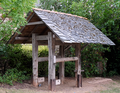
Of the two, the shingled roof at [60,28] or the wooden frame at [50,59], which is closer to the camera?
the shingled roof at [60,28]

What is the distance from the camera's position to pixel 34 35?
707 cm

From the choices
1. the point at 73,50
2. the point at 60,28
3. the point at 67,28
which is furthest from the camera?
the point at 73,50

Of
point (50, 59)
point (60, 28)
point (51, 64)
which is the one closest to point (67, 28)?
point (60, 28)

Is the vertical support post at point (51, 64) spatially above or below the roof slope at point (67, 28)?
below

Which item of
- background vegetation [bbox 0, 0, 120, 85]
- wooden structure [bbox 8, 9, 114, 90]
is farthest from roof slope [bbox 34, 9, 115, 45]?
background vegetation [bbox 0, 0, 120, 85]

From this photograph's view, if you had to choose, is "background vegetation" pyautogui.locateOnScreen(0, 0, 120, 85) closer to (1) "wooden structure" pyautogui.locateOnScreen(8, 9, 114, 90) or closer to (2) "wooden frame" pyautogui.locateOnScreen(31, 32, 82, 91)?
(1) "wooden structure" pyautogui.locateOnScreen(8, 9, 114, 90)

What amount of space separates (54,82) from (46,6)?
9.60 metres

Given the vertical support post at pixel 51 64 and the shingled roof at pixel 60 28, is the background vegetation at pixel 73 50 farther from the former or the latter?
the vertical support post at pixel 51 64

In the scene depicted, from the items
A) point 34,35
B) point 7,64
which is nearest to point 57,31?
point 34,35

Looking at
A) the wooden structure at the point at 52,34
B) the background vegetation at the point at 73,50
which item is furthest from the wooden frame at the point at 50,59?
the background vegetation at the point at 73,50

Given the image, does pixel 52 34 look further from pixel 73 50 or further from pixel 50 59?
pixel 73 50

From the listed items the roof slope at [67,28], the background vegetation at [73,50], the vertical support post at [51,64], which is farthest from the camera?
the background vegetation at [73,50]

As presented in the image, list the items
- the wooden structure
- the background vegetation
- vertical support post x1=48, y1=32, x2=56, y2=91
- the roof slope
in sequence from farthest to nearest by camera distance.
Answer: the background vegetation → vertical support post x1=48, y1=32, x2=56, y2=91 → the wooden structure → the roof slope

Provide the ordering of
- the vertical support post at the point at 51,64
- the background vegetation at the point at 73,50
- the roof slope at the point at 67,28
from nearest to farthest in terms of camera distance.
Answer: the roof slope at the point at 67,28 → the vertical support post at the point at 51,64 → the background vegetation at the point at 73,50
